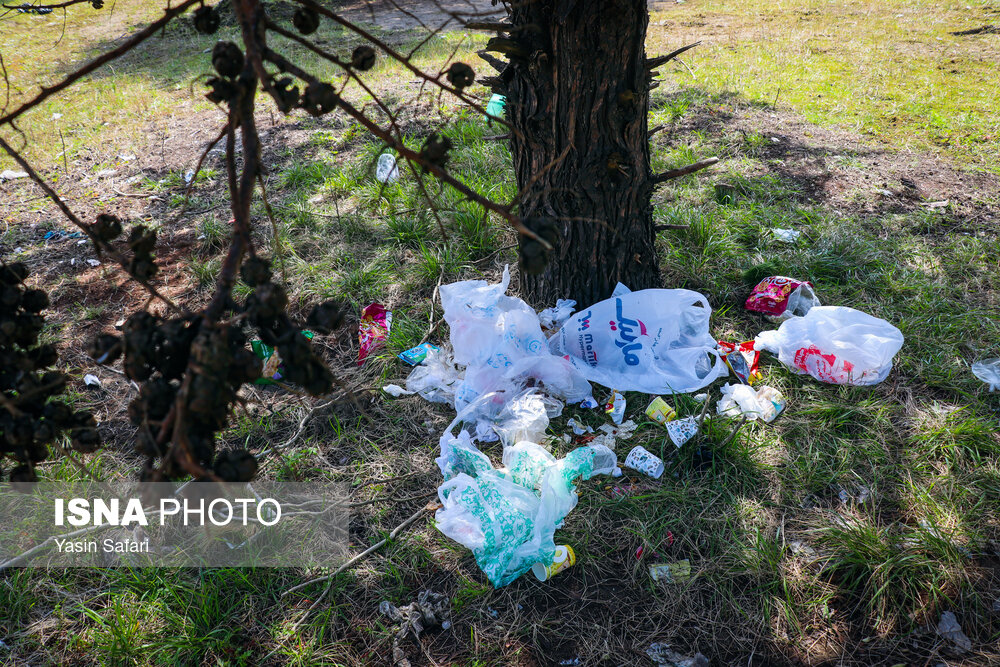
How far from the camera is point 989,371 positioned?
7.66 feet

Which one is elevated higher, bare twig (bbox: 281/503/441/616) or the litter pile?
the litter pile

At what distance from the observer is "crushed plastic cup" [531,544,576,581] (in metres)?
Answer: 1.82

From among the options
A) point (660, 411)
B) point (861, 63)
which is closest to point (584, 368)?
point (660, 411)

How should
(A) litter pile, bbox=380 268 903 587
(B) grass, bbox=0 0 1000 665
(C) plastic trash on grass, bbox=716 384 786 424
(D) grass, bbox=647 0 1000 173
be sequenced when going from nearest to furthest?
1. (B) grass, bbox=0 0 1000 665
2. (A) litter pile, bbox=380 268 903 587
3. (C) plastic trash on grass, bbox=716 384 786 424
4. (D) grass, bbox=647 0 1000 173

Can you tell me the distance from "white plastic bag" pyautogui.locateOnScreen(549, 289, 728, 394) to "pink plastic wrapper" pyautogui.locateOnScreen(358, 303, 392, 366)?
0.73 meters

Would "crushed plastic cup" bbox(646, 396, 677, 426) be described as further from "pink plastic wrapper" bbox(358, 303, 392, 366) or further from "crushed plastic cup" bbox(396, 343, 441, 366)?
"pink plastic wrapper" bbox(358, 303, 392, 366)

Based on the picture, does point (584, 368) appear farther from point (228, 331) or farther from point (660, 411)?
point (228, 331)

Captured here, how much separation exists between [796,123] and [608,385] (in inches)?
120

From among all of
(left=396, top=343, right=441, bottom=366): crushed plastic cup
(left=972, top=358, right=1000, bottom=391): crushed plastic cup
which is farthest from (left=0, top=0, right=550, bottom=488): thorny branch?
(left=972, top=358, right=1000, bottom=391): crushed plastic cup

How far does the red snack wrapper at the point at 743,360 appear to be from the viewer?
2426mm

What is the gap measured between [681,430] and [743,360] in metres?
0.52

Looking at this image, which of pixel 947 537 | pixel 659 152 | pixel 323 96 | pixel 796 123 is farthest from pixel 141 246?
pixel 796 123

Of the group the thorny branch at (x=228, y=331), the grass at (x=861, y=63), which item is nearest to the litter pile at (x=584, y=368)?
the thorny branch at (x=228, y=331)

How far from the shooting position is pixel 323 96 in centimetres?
70
